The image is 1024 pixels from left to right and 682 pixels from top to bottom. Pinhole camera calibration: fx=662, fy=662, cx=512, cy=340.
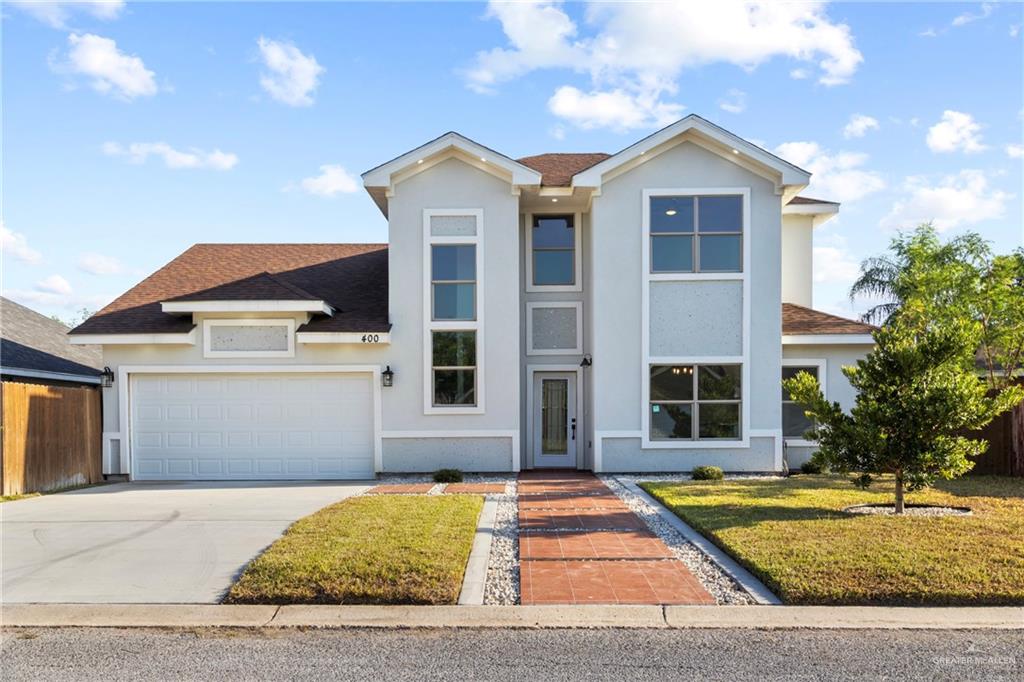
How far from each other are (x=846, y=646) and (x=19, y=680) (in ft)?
19.3

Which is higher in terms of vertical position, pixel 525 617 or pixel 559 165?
pixel 559 165

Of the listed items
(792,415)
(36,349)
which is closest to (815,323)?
(792,415)

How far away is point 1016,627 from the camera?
209 inches

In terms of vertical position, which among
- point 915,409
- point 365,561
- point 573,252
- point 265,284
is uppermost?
point 573,252

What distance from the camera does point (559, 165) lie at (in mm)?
15570

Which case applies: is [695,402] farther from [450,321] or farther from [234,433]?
[234,433]

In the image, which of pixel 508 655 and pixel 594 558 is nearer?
pixel 508 655

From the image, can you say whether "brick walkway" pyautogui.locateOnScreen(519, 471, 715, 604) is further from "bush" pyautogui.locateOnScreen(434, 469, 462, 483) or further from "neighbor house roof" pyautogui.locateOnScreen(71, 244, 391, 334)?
"neighbor house roof" pyautogui.locateOnScreen(71, 244, 391, 334)

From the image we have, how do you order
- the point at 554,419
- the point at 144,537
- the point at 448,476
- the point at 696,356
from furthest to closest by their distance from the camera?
the point at 554,419
the point at 696,356
the point at 448,476
the point at 144,537

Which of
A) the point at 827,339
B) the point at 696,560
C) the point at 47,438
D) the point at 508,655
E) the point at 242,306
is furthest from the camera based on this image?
the point at 827,339

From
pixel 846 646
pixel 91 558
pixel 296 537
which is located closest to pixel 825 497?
pixel 846 646

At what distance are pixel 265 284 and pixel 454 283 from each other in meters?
3.96

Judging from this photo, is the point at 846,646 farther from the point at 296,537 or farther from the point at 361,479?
the point at 361,479

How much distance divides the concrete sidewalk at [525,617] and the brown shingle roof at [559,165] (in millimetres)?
9948
